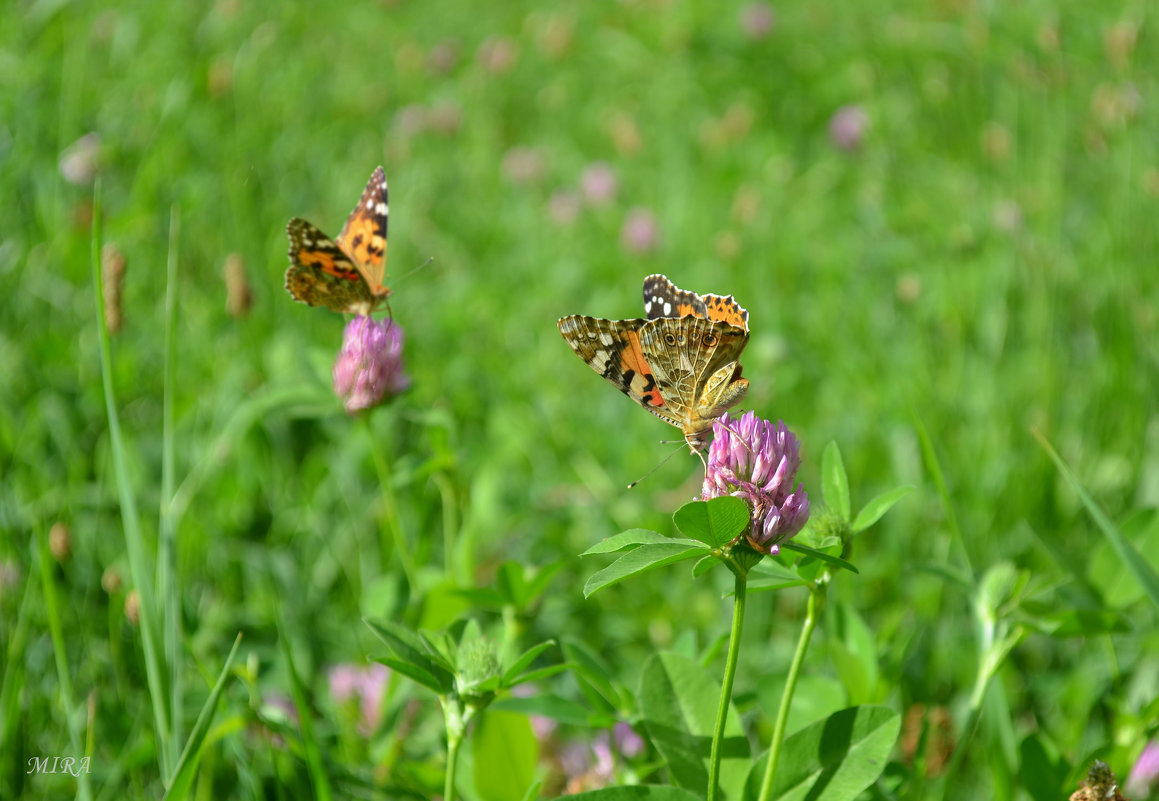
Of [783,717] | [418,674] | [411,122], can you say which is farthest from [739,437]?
[411,122]

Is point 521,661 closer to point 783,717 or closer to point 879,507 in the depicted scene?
point 783,717

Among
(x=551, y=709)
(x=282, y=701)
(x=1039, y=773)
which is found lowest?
(x=282, y=701)

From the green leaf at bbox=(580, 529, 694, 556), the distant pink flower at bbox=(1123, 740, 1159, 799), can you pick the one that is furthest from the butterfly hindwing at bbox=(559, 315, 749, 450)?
the distant pink flower at bbox=(1123, 740, 1159, 799)

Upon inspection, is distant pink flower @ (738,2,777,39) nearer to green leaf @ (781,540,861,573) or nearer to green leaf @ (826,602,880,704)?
green leaf @ (826,602,880,704)

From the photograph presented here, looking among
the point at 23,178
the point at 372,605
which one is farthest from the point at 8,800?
the point at 23,178

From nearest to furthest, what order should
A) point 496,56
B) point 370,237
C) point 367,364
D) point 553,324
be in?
point 367,364 < point 370,237 < point 553,324 < point 496,56

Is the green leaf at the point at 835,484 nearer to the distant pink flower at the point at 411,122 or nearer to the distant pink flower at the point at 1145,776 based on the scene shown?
the distant pink flower at the point at 1145,776
